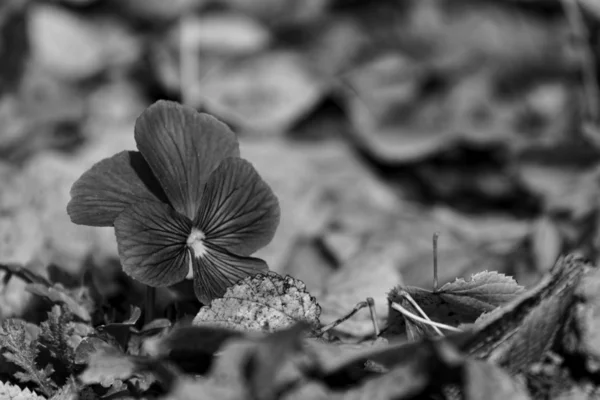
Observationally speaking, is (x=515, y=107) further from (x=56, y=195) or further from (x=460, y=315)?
(x=460, y=315)

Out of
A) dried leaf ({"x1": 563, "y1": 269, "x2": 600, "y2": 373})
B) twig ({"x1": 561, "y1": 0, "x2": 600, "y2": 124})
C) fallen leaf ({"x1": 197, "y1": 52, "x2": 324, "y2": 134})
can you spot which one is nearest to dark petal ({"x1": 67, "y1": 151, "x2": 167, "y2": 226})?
dried leaf ({"x1": 563, "y1": 269, "x2": 600, "y2": 373})

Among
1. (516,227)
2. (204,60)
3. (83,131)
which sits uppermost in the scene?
(204,60)

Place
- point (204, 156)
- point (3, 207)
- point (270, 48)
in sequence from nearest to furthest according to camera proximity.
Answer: point (204, 156) → point (3, 207) → point (270, 48)

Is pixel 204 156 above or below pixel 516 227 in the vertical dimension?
above

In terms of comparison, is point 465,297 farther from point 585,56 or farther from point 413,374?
point 585,56

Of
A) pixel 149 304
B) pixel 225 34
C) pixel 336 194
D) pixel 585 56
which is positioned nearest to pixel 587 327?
pixel 149 304

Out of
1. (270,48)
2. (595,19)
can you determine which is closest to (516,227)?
(595,19)

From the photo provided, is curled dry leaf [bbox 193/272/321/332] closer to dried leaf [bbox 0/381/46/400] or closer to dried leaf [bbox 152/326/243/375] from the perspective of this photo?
dried leaf [bbox 152/326/243/375]
